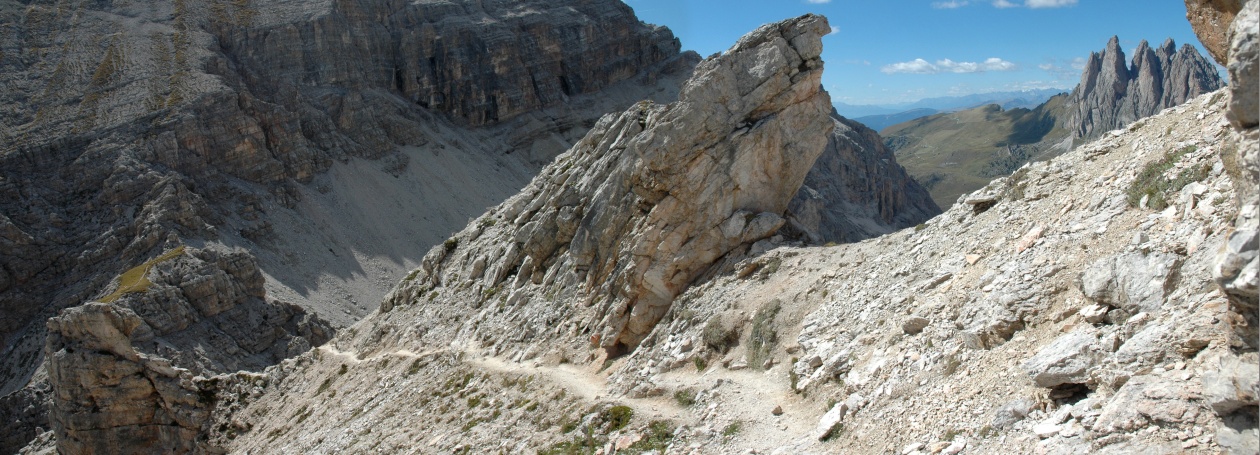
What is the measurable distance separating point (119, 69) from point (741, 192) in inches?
3912

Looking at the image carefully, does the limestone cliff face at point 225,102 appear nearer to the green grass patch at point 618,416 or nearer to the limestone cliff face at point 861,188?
the limestone cliff face at point 861,188

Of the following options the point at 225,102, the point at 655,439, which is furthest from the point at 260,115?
the point at 655,439

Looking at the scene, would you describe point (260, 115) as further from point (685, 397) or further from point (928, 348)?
point (928, 348)

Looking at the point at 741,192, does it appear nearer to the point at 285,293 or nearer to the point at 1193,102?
the point at 1193,102

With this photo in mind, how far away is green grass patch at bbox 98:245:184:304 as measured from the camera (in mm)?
69250

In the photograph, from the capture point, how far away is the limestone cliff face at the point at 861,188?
111312 mm

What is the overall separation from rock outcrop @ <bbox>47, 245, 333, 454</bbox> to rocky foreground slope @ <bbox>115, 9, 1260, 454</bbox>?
24.5 ft

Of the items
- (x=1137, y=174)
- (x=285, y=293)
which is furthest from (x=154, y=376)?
(x=1137, y=174)

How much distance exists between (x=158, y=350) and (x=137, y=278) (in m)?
13.4

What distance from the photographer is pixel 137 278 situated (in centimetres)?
7350

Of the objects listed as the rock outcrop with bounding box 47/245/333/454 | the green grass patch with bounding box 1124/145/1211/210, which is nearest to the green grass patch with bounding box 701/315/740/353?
the green grass patch with bounding box 1124/145/1211/210

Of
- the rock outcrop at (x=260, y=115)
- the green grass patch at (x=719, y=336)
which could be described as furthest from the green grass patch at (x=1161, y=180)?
the rock outcrop at (x=260, y=115)

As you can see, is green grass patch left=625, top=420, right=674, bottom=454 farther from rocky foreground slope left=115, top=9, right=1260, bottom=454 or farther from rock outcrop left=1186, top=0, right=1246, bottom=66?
rock outcrop left=1186, top=0, right=1246, bottom=66

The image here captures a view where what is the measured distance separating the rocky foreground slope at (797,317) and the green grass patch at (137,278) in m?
25.7
